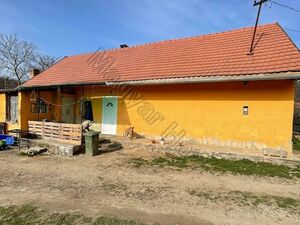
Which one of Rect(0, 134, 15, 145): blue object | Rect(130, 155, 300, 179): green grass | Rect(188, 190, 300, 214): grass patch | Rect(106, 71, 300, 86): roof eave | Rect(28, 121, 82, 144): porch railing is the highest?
Rect(106, 71, 300, 86): roof eave

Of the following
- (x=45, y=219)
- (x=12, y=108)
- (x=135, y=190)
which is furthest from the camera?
(x=12, y=108)

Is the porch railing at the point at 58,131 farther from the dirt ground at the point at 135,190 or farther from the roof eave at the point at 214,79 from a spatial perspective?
the roof eave at the point at 214,79

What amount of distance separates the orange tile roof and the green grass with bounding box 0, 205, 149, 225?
7444mm

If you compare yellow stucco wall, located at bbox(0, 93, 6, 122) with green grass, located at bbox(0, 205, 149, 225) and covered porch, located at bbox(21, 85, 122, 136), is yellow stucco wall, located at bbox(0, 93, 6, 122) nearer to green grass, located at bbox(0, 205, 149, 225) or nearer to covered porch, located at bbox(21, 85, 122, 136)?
covered porch, located at bbox(21, 85, 122, 136)

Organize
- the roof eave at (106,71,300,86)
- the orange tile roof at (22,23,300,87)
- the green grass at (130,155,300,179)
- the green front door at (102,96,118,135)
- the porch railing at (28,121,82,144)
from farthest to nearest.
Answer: the green front door at (102,96,118,135) → the porch railing at (28,121,82,144) → the orange tile roof at (22,23,300,87) → the roof eave at (106,71,300,86) → the green grass at (130,155,300,179)

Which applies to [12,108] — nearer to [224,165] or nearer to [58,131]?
[58,131]

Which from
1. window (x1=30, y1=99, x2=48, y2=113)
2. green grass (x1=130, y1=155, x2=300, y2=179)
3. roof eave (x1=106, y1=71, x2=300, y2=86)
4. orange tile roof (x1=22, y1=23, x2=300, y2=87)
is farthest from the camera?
window (x1=30, y1=99, x2=48, y2=113)

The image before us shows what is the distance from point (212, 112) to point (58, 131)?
7110 millimetres

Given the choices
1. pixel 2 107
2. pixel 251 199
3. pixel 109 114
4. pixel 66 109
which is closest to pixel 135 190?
pixel 251 199

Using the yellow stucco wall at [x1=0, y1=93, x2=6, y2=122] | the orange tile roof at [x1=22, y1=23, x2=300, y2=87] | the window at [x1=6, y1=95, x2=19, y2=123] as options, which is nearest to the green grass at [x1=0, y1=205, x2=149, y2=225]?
the orange tile roof at [x1=22, y1=23, x2=300, y2=87]

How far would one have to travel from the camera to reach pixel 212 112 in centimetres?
1053

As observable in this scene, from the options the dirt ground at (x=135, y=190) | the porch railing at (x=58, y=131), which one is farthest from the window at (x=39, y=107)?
the dirt ground at (x=135, y=190)

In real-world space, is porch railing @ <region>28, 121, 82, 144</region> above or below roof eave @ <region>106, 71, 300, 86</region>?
below

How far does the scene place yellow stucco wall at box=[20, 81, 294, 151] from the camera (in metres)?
9.29
